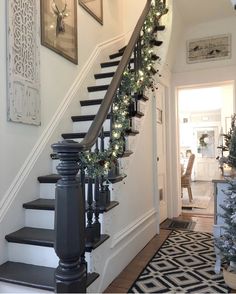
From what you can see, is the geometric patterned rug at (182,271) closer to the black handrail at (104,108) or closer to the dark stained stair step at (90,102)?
the black handrail at (104,108)

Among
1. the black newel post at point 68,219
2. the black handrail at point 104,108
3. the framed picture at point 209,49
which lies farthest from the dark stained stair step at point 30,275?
the framed picture at point 209,49

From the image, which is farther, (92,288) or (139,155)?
(139,155)

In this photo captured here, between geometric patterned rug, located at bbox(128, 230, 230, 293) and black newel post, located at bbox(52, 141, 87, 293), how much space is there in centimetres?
92

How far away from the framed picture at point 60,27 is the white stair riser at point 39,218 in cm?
176

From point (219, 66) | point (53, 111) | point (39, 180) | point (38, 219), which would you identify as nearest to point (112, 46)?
point (219, 66)

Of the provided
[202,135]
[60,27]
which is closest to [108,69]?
[60,27]

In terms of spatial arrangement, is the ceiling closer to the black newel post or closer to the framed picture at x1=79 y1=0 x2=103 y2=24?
the framed picture at x1=79 y1=0 x2=103 y2=24

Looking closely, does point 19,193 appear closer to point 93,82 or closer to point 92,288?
point 92,288

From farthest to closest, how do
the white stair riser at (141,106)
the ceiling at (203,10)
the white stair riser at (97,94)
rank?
the ceiling at (203,10), the white stair riser at (97,94), the white stair riser at (141,106)

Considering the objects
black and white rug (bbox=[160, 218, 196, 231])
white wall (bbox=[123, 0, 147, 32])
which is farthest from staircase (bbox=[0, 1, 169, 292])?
white wall (bbox=[123, 0, 147, 32])

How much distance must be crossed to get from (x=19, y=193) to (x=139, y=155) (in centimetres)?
152

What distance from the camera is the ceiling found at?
446 cm

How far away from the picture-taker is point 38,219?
100 inches

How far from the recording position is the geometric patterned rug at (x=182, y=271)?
96.3 inches
